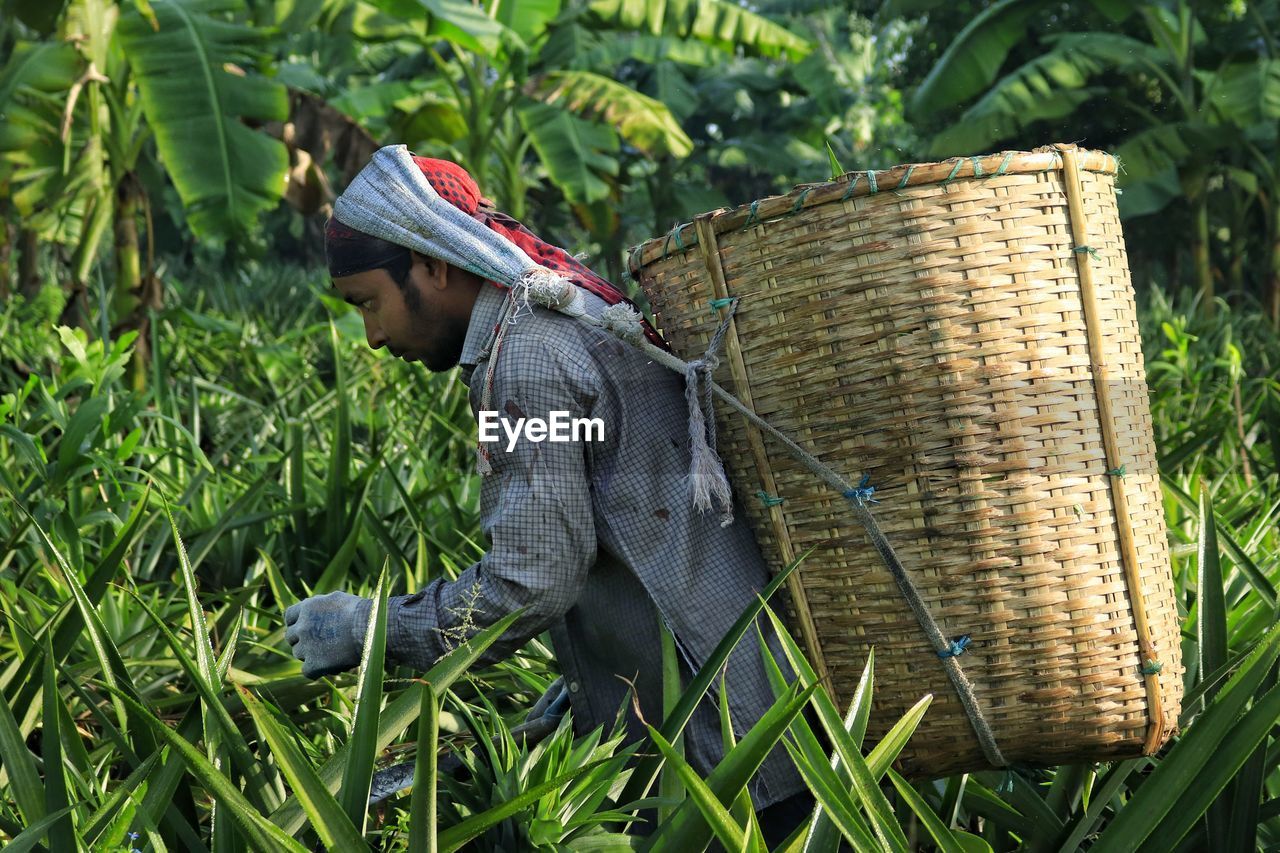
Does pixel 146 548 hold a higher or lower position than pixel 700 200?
higher

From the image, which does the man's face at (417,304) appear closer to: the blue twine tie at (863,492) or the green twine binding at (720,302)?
the green twine binding at (720,302)

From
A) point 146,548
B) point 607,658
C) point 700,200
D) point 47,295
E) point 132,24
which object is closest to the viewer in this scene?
point 607,658

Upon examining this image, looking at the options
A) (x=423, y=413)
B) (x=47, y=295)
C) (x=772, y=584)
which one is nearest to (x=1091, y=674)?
(x=772, y=584)

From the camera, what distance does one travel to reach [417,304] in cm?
198

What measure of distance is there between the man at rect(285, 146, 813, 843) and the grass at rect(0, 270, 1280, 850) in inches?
3.6

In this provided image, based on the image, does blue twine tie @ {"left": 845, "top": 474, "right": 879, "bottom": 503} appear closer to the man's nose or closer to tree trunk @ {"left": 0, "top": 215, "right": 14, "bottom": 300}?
the man's nose

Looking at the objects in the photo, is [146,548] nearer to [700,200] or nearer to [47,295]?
[47,295]

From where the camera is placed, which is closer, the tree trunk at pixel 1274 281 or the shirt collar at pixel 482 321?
the shirt collar at pixel 482 321

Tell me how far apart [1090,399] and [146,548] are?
2714 mm

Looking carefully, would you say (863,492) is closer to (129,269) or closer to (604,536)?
(604,536)

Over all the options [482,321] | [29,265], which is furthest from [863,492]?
[29,265]

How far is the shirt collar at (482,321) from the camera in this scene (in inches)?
76.3

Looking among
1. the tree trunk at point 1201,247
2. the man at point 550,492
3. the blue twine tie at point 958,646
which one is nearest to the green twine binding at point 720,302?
the man at point 550,492

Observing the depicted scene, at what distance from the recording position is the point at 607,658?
2033mm
